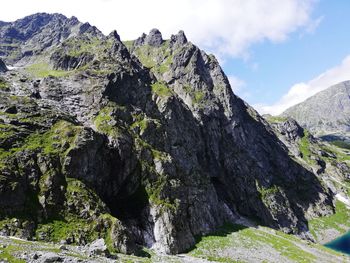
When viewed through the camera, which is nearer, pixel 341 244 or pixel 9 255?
pixel 9 255

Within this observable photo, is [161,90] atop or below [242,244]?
atop

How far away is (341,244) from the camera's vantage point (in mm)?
161875

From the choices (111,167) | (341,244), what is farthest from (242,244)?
(341,244)

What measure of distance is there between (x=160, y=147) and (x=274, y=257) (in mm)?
54908

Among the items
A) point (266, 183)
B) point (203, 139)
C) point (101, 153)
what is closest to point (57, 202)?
point (101, 153)

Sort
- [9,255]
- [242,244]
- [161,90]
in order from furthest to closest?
[161,90] < [242,244] < [9,255]

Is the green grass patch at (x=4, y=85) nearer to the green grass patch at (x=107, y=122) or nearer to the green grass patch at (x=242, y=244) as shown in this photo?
the green grass patch at (x=107, y=122)

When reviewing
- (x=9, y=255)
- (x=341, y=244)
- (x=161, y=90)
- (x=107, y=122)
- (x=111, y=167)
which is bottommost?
(x=341, y=244)

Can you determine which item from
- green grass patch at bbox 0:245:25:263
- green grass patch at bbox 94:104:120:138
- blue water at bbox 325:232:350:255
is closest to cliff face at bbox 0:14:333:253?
green grass patch at bbox 94:104:120:138

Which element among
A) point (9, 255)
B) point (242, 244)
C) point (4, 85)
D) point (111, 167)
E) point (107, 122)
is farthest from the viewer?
point (4, 85)

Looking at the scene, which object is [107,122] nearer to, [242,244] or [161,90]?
[161,90]

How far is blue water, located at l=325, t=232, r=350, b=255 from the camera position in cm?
14938

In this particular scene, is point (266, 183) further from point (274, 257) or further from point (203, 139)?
point (274, 257)

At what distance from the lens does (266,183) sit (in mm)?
199375
